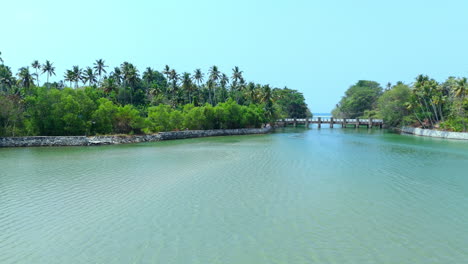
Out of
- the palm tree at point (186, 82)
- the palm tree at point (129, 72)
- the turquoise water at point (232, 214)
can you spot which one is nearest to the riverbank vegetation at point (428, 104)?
the turquoise water at point (232, 214)

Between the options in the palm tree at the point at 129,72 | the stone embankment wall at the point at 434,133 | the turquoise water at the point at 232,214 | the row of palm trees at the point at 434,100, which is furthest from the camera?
the palm tree at the point at 129,72

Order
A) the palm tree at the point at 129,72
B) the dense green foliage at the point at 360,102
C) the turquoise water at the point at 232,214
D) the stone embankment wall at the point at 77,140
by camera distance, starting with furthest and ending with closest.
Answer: the dense green foliage at the point at 360,102 < the palm tree at the point at 129,72 < the stone embankment wall at the point at 77,140 < the turquoise water at the point at 232,214

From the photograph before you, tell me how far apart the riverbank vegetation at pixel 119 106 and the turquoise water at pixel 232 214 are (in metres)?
17.8

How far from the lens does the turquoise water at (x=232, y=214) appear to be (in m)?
9.22

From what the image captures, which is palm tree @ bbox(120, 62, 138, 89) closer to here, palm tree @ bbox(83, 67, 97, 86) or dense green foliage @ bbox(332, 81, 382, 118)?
palm tree @ bbox(83, 67, 97, 86)

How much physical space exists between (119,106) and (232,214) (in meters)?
40.0

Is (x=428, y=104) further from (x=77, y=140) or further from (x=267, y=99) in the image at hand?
(x=77, y=140)

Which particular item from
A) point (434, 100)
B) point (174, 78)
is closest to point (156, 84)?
point (174, 78)

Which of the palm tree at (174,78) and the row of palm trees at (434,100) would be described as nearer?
the row of palm trees at (434,100)

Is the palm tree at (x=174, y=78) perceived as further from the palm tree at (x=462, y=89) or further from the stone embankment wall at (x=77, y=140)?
the palm tree at (x=462, y=89)

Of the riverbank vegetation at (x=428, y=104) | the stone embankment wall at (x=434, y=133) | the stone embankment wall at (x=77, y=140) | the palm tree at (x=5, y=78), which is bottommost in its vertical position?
the stone embankment wall at (x=77, y=140)

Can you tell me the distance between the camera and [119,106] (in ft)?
156

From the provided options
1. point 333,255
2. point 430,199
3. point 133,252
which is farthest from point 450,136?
point 133,252

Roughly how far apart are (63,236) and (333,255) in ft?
28.7
